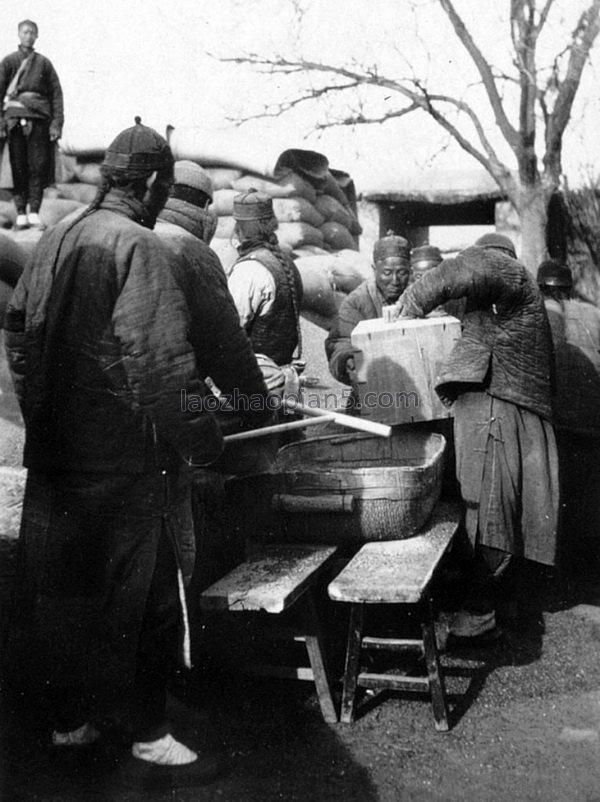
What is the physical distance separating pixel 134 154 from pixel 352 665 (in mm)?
1888

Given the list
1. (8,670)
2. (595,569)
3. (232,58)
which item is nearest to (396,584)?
(8,670)

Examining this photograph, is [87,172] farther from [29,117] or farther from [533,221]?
[533,221]

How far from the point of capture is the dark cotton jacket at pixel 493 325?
12.4 feet

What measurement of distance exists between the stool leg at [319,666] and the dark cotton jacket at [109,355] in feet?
2.95

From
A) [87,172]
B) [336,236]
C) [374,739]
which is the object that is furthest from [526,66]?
[374,739]

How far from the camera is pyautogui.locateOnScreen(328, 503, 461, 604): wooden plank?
280cm

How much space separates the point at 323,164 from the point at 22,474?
6.98 metres

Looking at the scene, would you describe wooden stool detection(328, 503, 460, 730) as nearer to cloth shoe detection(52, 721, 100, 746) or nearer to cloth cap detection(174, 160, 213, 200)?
cloth shoe detection(52, 721, 100, 746)

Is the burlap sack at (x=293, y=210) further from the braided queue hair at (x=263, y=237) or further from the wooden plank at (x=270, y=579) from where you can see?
the wooden plank at (x=270, y=579)

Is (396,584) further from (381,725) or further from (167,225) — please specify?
(167,225)

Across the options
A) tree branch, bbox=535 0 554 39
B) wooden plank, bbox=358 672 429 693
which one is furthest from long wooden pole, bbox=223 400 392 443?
tree branch, bbox=535 0 554 39

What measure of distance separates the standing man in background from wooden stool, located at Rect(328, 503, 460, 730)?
17.3 ft

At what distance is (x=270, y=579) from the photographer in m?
2.90

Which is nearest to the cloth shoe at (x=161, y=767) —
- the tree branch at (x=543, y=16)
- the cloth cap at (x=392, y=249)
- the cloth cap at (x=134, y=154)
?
Answer: the cloth cap at (x=134, y=154)
